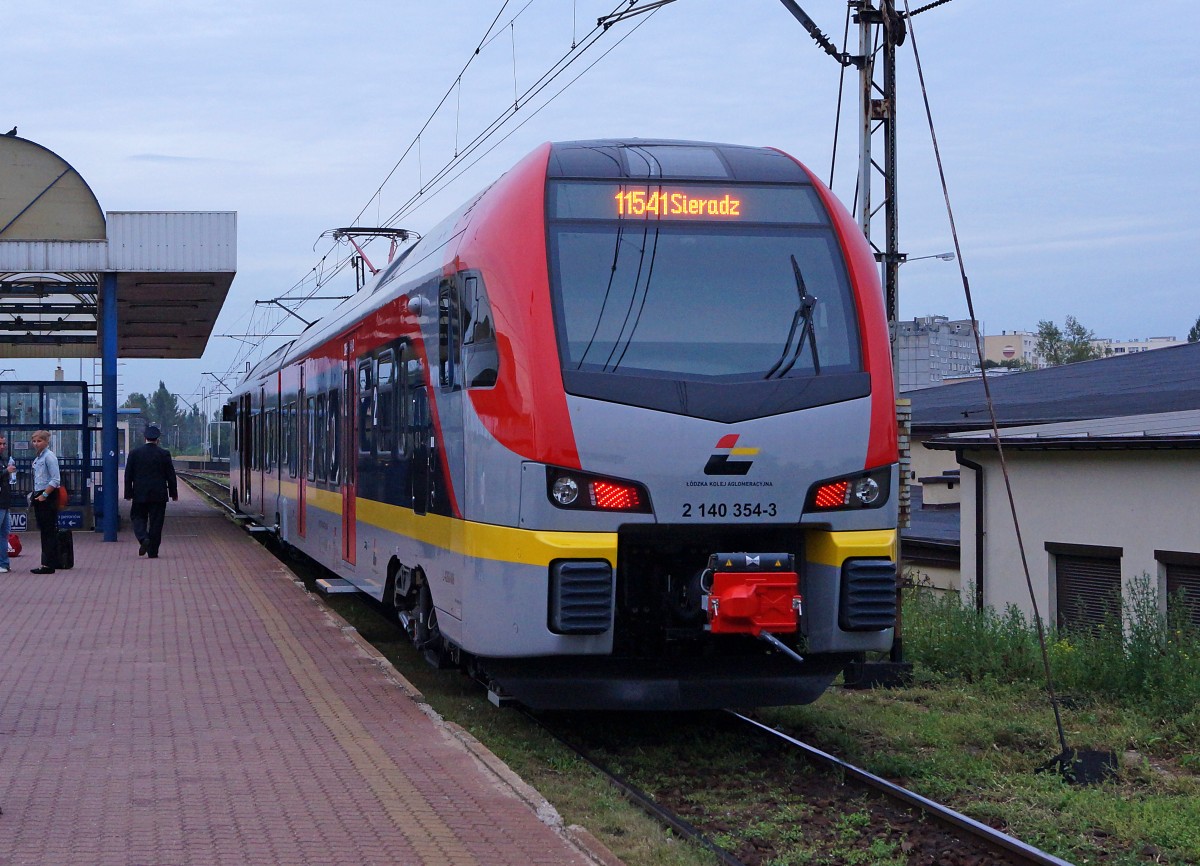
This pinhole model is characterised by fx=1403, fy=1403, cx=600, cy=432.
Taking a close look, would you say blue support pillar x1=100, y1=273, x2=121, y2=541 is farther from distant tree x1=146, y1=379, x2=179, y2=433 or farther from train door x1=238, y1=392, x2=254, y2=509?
distant tree x1=146, y1=379, x2=179, y2=433

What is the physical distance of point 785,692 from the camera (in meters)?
7.80

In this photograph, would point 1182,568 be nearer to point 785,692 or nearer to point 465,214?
point 785,692

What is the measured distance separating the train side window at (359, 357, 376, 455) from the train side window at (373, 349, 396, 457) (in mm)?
172

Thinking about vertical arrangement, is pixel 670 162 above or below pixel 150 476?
above

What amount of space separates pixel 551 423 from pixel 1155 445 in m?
8.19

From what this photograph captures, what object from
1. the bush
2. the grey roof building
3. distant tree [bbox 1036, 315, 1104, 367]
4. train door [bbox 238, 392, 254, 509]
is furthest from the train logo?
distant tree [bbox 1036, 315, 1104, 367]

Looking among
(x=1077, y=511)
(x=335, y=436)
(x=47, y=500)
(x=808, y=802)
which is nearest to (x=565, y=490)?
(x=808, y=802)

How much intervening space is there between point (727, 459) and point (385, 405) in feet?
13.5

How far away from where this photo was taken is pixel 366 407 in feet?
38.6

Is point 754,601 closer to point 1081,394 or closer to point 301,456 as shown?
point 301,456

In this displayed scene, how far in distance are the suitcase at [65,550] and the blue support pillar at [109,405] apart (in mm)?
4553

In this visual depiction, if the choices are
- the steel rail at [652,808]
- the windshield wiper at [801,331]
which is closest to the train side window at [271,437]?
the steel rail at [652,808]

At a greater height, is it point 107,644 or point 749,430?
point 749,430

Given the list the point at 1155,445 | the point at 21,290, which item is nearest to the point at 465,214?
the point at 1155,445
